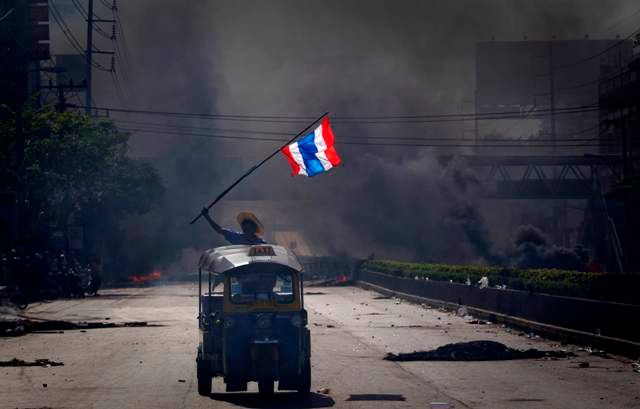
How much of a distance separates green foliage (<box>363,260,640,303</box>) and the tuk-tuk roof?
41.9 ft

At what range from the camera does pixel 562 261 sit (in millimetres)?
60562

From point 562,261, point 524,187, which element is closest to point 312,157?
point 562,261

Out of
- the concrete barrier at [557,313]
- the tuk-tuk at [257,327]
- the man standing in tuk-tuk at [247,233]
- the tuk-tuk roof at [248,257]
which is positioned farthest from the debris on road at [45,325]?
the tuk-tuk at [257,327]

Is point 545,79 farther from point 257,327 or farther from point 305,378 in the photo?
point 257,327

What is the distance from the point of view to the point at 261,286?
1309 cm

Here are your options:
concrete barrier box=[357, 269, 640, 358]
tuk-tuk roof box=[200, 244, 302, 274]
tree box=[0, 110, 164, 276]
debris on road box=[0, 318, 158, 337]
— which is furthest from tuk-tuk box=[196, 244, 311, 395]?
tree box=[0, 110, 164, 276]

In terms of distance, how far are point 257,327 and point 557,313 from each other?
1140 centimetres

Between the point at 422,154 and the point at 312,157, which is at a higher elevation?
the point at 422,154

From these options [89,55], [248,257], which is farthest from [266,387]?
[89,55]

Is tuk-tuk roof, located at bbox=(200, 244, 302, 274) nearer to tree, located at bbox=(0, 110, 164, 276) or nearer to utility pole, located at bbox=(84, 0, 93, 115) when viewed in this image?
tree, located at bbox=(0, 110, 164, 276)

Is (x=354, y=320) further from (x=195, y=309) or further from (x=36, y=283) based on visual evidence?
(x=36, y=283)

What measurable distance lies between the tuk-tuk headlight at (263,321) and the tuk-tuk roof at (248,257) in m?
0.73

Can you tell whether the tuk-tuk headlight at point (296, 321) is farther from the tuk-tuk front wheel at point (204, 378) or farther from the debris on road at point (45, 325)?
the debris on road at point (45, 325)

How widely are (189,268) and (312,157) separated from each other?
72260 mm
